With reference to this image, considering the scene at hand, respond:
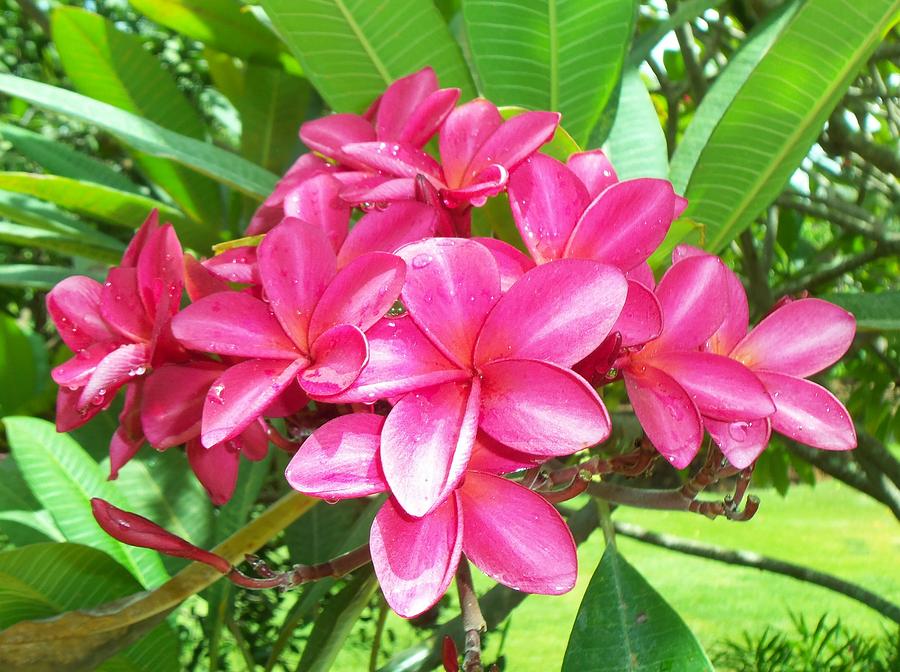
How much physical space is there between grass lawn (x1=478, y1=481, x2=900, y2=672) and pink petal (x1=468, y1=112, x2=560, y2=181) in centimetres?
164

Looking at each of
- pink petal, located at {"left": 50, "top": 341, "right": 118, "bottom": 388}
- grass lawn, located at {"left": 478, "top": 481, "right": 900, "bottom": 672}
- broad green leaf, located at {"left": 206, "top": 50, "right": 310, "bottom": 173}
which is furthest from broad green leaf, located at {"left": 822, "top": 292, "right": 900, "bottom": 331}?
grass lawn, located at {"left": 478, "top": 481, "right": 900, "bottom": 672}

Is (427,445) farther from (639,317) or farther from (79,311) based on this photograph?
(79,311)

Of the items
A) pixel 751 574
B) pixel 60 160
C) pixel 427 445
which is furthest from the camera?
pixel 751 574

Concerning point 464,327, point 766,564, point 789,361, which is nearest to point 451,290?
point 464,327

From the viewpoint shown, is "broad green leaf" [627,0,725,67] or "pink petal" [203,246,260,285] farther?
"broad green leaf" [627,0,725,67]

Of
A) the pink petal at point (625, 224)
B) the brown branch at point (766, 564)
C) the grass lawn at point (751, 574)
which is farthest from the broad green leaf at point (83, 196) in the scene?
the grass lawn at point (751, 574)

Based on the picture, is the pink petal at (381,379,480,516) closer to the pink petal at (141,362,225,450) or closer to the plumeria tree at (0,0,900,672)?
the plumeria tree at (0,0,900,672)

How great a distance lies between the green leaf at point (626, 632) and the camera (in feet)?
1.78

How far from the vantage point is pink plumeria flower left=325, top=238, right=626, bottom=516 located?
1.13 feet

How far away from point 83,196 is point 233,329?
0.60 metres

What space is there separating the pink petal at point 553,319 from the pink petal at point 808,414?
5.7 inches

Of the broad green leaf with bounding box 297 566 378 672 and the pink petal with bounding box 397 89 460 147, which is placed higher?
the pink petal with bounding box 397 89 460 147

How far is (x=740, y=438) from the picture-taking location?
0.45m

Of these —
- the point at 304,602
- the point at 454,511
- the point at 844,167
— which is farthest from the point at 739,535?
the point at 454,511
